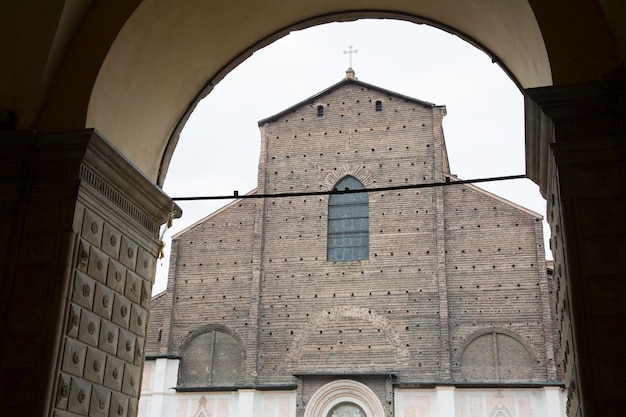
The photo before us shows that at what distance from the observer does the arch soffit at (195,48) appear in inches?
209

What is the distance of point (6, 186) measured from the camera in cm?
493

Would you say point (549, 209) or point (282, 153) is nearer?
point (549, 209)

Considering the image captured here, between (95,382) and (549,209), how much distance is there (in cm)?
333

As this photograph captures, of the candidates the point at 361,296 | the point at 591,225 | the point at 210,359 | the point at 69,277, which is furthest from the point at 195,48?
the point at 210,359

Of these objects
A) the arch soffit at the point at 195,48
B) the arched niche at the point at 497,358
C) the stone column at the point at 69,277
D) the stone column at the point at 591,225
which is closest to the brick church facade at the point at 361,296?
the arched niche at the point at 497,358

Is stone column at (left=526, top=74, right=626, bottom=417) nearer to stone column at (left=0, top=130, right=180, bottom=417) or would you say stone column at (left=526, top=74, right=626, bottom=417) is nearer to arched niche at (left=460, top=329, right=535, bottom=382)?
stone column at (left=0, top=130, right=180, bottom=417)

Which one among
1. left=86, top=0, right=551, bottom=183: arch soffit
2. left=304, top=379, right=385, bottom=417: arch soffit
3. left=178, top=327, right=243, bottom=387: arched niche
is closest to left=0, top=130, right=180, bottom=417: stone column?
left=86, top=0, right=551, bottom=183: arch soffit

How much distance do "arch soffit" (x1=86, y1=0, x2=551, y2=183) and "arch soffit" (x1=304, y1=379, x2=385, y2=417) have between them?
14139 mm

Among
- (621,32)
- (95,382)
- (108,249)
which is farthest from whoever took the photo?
(108,249)

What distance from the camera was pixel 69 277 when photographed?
465 cm

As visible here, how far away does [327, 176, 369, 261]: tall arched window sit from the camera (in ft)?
69.7

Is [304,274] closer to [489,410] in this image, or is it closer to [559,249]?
[489,410]

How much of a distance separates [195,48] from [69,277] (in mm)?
2381

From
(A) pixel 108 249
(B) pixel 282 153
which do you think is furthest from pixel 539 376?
(A) pixel 108 249
